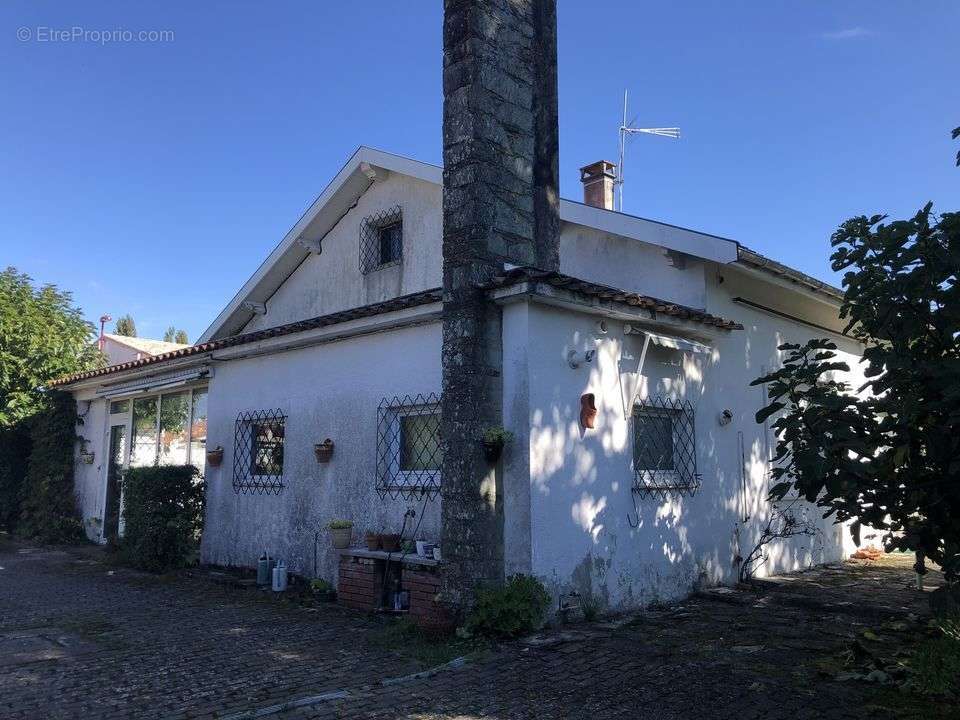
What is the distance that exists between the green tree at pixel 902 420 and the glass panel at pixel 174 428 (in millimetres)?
10256

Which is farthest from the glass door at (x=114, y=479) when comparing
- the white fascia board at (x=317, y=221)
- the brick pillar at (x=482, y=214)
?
the brick pillar at (x=482, y=214)

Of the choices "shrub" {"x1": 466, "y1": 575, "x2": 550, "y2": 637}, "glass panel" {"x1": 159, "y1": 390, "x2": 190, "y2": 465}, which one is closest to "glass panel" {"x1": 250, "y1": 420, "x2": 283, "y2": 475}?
"glass panel" {"x1": 159, "y1": 390, "x2": 190, "y2": 465}

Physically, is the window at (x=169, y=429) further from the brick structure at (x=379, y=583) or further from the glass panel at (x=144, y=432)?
the brick structure at (x=379, y=583)

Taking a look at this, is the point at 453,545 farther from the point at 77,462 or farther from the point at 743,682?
the point at 77,462

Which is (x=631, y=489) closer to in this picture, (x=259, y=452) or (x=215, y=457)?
(x=259, y=452)

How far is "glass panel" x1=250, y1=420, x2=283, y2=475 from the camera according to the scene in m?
9.84

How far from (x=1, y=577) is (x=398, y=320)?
672 centimetres

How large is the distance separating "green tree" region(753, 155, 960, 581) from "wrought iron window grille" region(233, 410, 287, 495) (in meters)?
6.69

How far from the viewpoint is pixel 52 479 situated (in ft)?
46.7

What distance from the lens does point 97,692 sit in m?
5.08

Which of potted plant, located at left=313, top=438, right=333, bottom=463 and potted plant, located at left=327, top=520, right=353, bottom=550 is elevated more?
potted plant, located at left=313, top=438, right=333, bottom=463

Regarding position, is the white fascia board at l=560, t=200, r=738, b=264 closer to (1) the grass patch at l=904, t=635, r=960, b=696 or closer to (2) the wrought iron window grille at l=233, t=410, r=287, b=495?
(1) the grass patch at l=904, t=635, r=960, b=696

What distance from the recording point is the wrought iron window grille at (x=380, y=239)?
12.1m

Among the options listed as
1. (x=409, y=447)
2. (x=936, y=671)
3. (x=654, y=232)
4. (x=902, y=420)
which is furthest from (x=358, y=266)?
(x=936, y=671)
